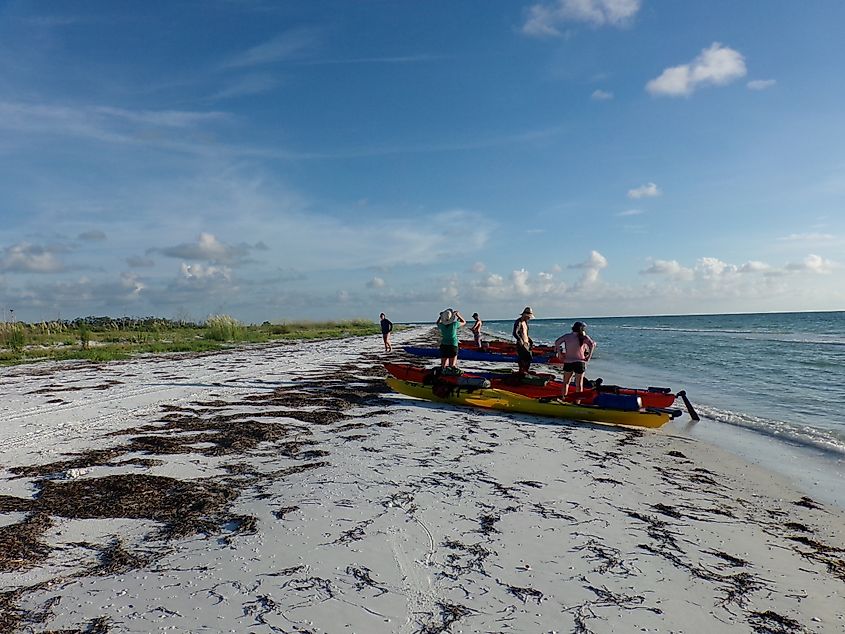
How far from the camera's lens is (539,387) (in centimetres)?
1181

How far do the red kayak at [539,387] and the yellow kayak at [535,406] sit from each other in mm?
241

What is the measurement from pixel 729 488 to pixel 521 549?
390 centimetres

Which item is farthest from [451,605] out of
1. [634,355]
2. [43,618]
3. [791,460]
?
[634,355]

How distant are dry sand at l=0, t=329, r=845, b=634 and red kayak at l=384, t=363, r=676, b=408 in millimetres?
1575

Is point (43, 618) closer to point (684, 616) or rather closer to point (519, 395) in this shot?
point (684, 616)

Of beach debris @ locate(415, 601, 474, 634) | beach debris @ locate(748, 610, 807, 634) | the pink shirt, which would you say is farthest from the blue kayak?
beach debris @ locate(415, 601, 474, 634)

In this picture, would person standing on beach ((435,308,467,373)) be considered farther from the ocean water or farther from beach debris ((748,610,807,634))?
beach debris ((748,610,807,634))

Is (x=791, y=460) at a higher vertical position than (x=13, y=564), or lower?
lower

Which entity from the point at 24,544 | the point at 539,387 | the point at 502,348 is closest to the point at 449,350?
the point at 539,387

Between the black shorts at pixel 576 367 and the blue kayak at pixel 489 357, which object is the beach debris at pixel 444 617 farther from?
the blue kayak at pixel 489 357

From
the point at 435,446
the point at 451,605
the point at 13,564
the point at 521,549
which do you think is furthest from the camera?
the point at 435,446

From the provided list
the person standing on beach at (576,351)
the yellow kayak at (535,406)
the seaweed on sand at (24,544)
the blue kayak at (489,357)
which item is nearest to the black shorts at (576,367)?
the person standing on beach at (576,351)

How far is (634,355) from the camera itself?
31.3m

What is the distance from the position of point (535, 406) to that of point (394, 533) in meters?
6.56
